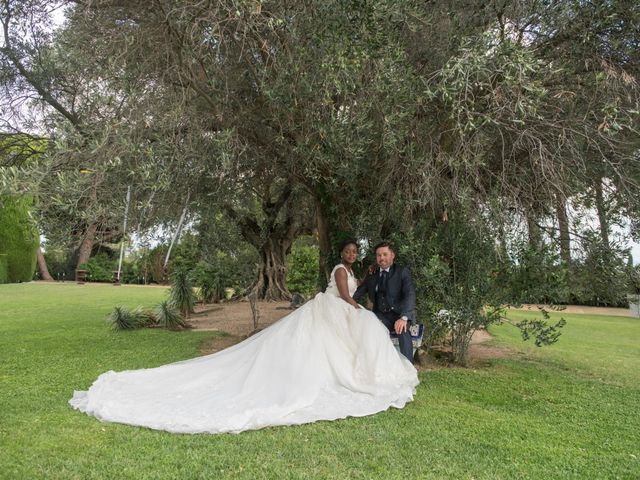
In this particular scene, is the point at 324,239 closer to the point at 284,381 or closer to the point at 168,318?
the point at 284,381

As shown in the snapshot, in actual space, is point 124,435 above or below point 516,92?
below

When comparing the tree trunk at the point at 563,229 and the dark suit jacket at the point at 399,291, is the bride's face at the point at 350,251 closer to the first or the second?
the dark suit jacket at the point at 399,291

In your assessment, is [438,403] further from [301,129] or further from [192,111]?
[192,111]

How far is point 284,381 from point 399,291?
2.14 m

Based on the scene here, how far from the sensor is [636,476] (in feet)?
13.4

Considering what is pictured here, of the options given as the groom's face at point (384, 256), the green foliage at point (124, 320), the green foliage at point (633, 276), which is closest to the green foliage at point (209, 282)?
the green foliage at point (124, 320)

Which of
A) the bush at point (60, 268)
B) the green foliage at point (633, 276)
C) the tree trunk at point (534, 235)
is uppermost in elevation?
the bush at point (60, 268)

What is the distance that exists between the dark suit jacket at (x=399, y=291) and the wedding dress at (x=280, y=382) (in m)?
0.34

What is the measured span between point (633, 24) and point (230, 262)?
13277 millimetres

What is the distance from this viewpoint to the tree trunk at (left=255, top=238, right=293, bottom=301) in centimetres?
1761

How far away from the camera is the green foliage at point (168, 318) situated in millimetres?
12898

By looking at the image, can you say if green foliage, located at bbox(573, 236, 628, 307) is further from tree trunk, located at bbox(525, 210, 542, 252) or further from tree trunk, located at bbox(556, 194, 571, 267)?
tree trunk, located at bbox(525, 210, 542, 252)

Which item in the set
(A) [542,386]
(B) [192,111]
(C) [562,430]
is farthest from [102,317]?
(C) [562,430]

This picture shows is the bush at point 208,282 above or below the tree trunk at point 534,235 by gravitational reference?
below
